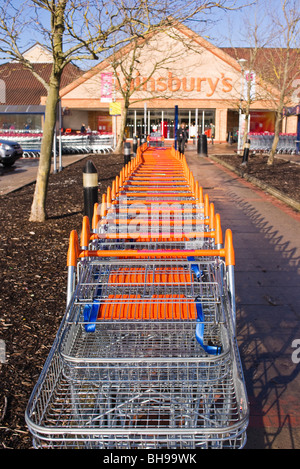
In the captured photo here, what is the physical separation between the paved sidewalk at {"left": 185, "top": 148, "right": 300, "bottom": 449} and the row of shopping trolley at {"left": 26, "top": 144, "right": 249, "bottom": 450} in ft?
1.56

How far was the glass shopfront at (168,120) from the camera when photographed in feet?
138

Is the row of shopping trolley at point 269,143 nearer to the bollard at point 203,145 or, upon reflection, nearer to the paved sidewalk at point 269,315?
the bollard at point 203,145

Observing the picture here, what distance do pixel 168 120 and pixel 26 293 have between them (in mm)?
39392

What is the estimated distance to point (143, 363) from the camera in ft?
9.47

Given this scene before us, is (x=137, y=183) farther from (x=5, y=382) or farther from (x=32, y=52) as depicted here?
(x=32, y=52)

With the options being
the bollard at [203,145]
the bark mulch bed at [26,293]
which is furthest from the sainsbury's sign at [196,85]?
the bark mulch bed at [26,293]

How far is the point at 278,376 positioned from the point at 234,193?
1010 centimetres

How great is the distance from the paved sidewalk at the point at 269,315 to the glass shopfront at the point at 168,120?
32092mm

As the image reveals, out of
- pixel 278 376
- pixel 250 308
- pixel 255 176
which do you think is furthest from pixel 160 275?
pixel 255 176

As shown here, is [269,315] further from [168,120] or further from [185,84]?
[168,120]

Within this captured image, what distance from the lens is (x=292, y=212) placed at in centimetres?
1096

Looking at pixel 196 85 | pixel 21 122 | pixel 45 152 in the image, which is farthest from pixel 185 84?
pixel 45 152

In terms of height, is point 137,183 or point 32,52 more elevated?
point 32,52

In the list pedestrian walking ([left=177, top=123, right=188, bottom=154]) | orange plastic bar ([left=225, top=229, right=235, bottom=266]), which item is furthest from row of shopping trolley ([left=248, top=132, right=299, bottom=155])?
orange plastic bar ([left=225, top=229, right=235, bottom=266])
